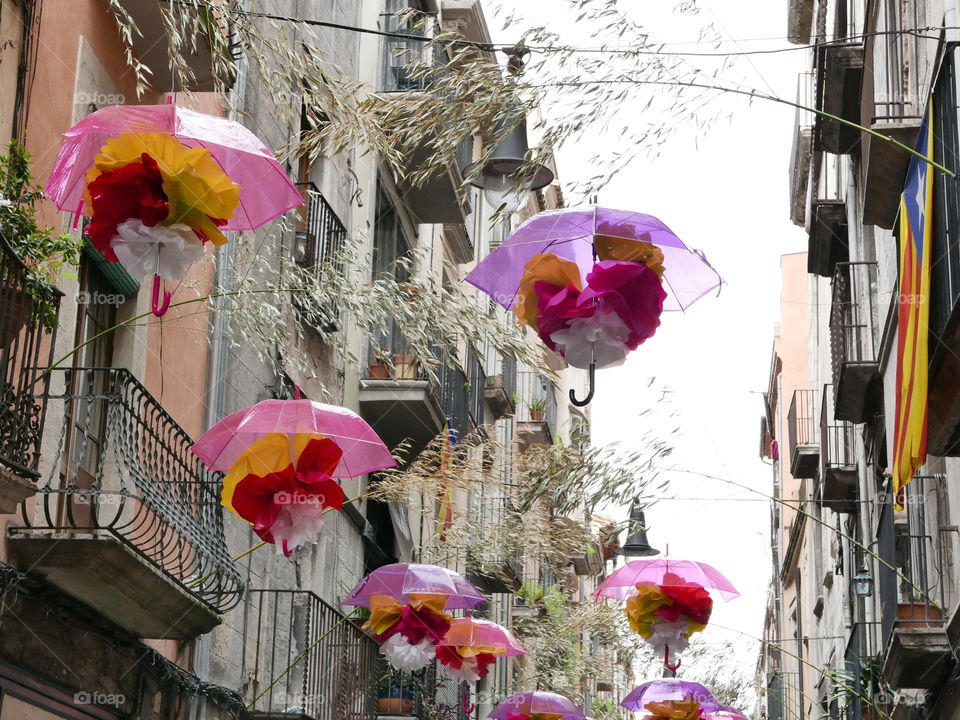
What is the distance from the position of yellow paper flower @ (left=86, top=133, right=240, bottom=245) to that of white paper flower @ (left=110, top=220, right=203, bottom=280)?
0.05 meters

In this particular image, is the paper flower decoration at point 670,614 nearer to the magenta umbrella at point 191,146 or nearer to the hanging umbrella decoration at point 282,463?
the hanging umbrella decoration at point 282,463

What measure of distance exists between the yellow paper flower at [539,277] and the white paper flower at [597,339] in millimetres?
243

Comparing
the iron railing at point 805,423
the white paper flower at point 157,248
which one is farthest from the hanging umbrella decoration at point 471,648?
the iron railing at point 805,423

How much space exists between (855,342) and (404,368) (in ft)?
18.2

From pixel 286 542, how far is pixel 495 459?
10463 mm

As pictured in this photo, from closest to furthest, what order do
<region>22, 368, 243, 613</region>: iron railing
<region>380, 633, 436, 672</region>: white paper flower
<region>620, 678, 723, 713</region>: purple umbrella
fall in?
<region>22, 368, 243, 613</region>: iron railing < <region>380, 633, 436, 672</region>: white paper flower < <region>620, 678, 723, 713</region>: purple umbrella

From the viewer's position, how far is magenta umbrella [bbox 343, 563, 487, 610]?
14.1m

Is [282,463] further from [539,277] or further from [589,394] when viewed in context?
[589,394]

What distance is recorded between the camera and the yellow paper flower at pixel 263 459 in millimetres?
9008

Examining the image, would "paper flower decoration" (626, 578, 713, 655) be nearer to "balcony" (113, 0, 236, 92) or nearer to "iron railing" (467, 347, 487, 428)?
"balcony" (113, 0, 236, 92)

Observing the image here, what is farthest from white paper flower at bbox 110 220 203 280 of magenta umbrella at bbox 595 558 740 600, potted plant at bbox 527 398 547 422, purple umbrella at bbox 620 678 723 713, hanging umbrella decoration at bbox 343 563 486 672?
potted plant at bbox 527 398 547 422

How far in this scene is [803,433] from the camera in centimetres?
2947

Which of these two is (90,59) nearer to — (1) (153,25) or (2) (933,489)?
(1) (153,25)

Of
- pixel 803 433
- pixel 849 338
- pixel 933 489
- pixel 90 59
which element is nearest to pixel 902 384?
pixel 933 489
